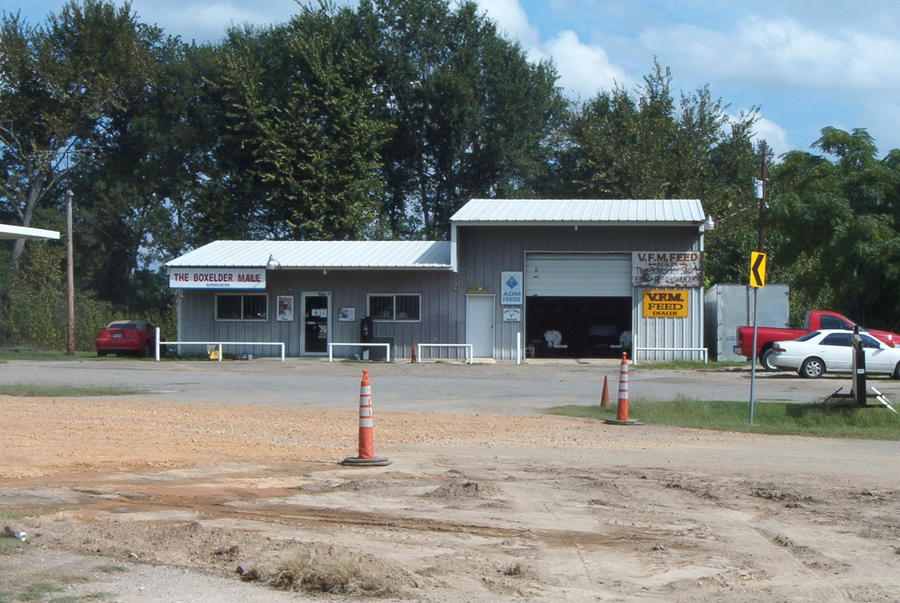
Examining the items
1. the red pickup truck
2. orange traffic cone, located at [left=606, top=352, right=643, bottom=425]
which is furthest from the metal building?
orange traffic cone, located at [left=606, top=352, right=643, bottom=425]

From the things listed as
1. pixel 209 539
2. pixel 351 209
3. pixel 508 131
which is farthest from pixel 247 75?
pixel 209 539

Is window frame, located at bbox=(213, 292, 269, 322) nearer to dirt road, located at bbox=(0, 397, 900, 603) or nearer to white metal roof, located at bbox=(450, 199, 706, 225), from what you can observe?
white metal roof, located at bbox=(450, 199, 706, 225)

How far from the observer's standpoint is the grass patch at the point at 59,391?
21.8m

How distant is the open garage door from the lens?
36781mm

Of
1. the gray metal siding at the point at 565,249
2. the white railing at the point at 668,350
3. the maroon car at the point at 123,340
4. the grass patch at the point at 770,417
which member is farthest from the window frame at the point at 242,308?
the grass patch at the point at 770,417

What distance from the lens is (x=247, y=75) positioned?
52.6m

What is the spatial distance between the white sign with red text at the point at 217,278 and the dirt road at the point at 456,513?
70.8 feet

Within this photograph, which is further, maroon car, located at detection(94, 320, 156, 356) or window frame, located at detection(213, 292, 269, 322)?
maroon car, located at detection(94, 320, 156, 356)

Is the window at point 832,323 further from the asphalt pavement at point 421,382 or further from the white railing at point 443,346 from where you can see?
the white railing at point 443,346

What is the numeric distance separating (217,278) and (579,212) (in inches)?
529

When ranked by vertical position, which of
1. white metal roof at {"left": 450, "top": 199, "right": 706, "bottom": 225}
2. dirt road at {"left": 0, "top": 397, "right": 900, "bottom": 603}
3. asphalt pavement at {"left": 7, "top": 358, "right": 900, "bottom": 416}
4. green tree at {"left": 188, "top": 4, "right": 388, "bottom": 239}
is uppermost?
green tree at {"left": 188, "top": 4, "right": 388, "bottom": 239}

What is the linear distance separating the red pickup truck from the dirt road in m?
16.3

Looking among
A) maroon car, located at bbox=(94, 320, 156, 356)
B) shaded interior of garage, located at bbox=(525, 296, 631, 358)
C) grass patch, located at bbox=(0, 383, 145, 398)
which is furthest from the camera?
shaded interior of garage, located at bbox=(525, 296, 631, 358)

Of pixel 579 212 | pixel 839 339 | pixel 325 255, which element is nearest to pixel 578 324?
pixel 579 212
